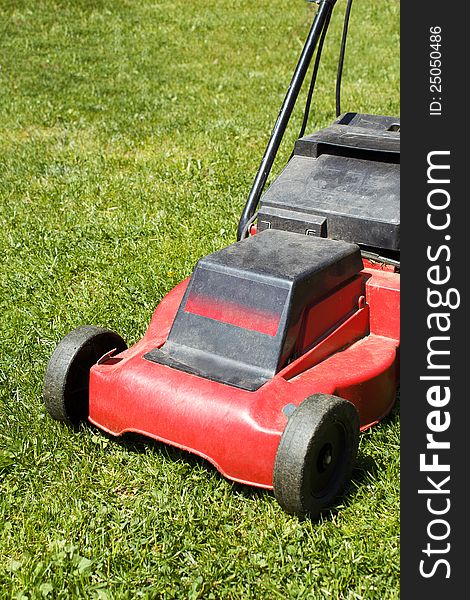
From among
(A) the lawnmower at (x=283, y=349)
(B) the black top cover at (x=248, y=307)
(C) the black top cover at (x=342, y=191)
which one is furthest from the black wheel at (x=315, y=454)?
(C) the black top cover at (x=342, y=191)

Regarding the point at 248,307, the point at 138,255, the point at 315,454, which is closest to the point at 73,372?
the point at 248,307

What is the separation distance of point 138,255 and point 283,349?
1526mm

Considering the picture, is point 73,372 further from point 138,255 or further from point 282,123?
point 138,255

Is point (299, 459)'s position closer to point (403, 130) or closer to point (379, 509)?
point (379, 509)

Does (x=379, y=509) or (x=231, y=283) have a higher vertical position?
(x=231, y=283)

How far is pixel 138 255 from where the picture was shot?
3596 millimetres

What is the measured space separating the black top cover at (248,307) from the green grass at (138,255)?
28 centimetres

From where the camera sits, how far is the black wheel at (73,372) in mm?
2289

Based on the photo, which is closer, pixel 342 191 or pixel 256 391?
pixel 256 391

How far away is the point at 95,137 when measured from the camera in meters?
5.04

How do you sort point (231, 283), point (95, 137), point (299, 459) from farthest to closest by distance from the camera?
point (95, 137)
point (231, 283)
point (299, 459)

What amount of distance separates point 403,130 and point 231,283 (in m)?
0.58

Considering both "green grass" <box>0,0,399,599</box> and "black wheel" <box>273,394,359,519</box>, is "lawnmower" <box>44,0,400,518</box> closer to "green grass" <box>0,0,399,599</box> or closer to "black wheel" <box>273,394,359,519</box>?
"black wheel" <box>273,394,359,519</box>

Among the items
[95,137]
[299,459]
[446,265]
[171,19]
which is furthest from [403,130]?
[171,19]
